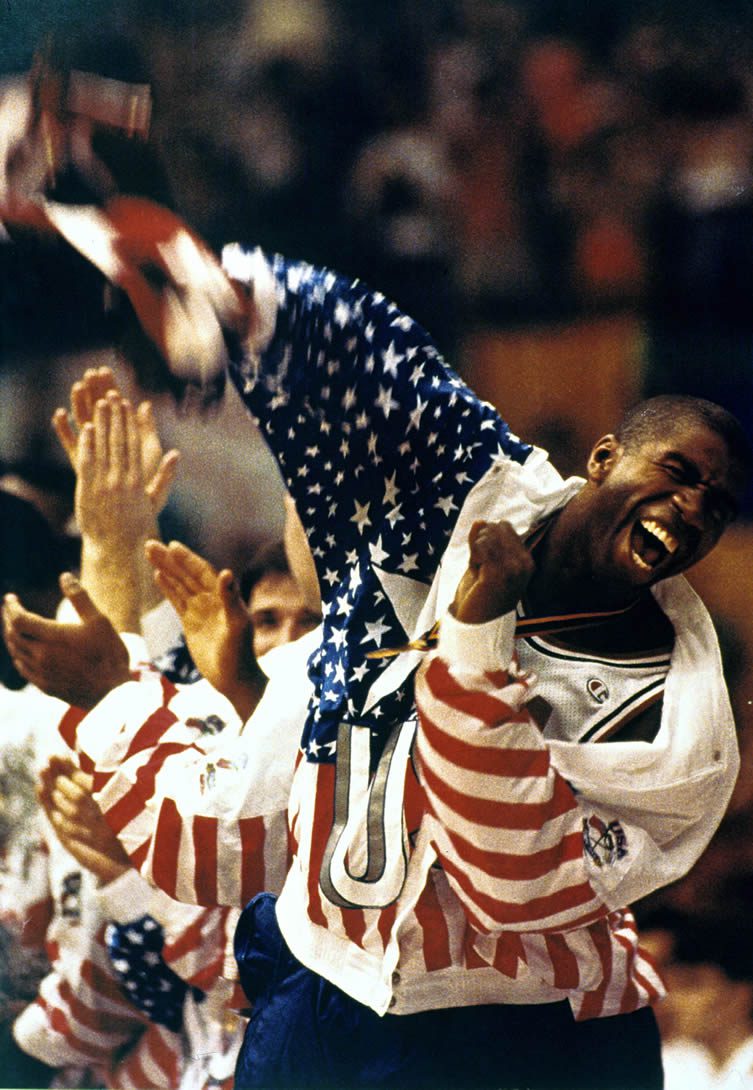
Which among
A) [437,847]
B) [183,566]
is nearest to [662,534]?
[437,847]

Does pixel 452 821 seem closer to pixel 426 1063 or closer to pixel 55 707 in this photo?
pixel 426 1063

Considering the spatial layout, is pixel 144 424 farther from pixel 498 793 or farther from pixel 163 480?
pixel 498 793

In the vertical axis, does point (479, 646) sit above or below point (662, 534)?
below

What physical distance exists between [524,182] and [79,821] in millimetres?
1734

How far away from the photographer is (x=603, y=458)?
282 cm

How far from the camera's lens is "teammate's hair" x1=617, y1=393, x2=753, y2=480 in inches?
109

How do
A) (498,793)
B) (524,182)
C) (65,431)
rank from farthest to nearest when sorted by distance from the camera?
(65,431), (524,182), (498,793)

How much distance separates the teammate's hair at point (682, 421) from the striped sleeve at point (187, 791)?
100cm

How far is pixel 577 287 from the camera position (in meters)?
2.85

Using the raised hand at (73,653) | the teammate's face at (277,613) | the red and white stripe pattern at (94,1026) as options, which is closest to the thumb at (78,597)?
the raised hand at (73,653)

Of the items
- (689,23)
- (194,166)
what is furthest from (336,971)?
(689,23)

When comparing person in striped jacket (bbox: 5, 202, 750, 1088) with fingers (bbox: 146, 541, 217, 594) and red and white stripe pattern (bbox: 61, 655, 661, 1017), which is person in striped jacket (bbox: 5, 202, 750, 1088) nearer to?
red and white stripe pattern (bbox: 61, 655, 661, 1017)

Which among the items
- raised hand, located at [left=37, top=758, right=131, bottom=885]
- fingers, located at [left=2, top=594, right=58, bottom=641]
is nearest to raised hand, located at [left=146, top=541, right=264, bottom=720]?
fingers, located at [left=2, top=594, right=58, bottom=641]

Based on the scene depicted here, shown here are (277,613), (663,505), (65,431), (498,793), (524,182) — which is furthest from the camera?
(65,431)
